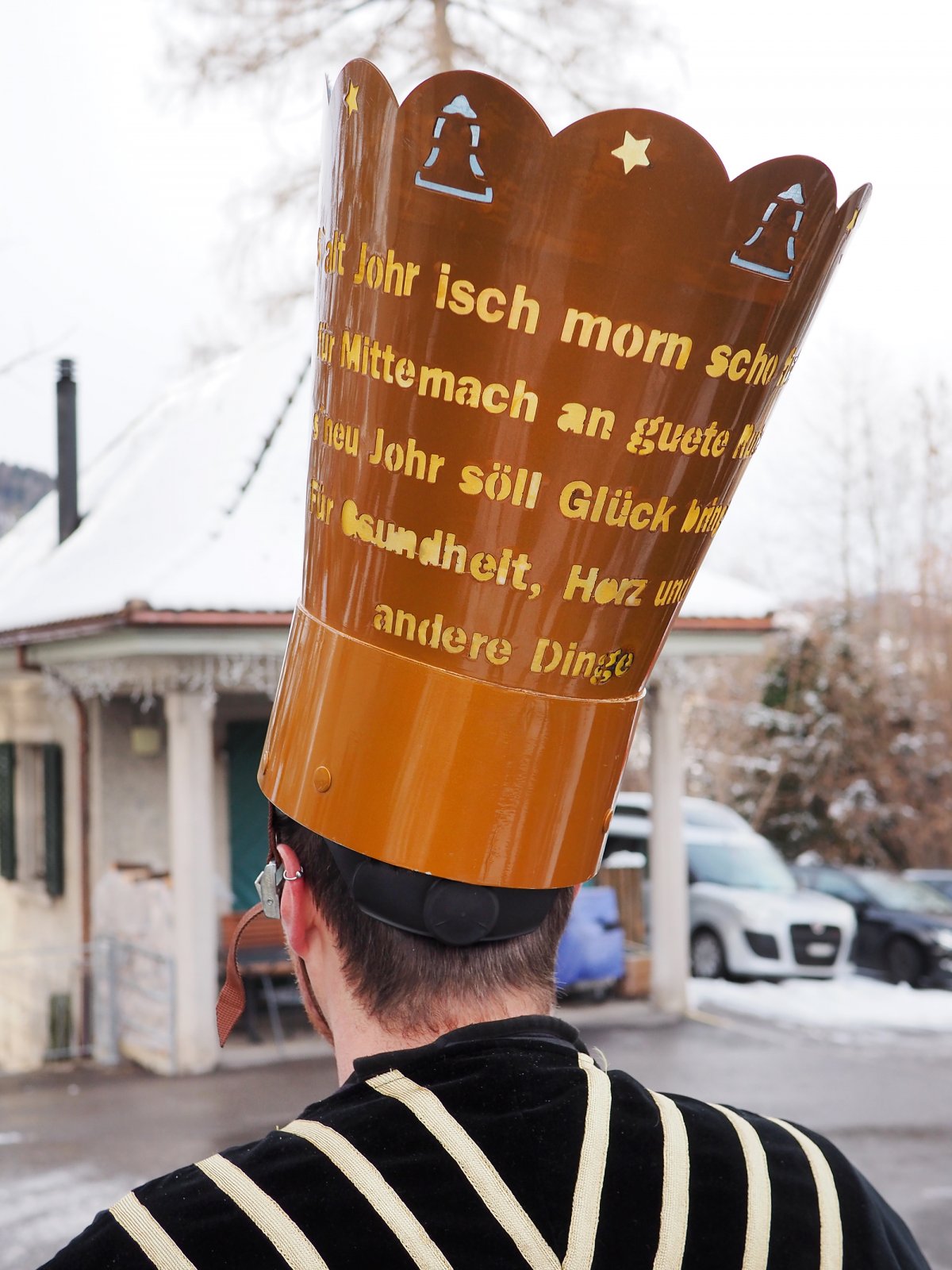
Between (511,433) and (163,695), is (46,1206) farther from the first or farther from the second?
(511,433)

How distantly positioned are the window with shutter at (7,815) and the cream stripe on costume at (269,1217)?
1297 cm

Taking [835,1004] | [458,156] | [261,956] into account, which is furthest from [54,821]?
[458,156]

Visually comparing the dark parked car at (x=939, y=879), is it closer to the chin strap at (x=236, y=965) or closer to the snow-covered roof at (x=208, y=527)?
the snow-covered roof at (x=208, y=527)

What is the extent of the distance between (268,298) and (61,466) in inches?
187

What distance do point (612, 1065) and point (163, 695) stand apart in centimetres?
459

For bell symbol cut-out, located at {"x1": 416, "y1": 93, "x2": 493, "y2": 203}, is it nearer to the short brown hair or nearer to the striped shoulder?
the short brown hair

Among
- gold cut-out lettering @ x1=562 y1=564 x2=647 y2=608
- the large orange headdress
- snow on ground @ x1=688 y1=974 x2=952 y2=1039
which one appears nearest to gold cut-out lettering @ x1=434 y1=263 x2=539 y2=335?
the large orange headdress

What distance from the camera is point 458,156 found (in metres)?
1.29

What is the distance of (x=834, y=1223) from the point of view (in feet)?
4.80

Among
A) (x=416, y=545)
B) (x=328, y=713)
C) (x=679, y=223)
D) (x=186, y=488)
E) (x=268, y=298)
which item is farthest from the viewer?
(x=268, y=298)

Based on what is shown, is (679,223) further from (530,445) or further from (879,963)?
(879,963)

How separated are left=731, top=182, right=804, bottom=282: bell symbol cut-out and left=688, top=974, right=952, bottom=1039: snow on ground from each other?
1148cm

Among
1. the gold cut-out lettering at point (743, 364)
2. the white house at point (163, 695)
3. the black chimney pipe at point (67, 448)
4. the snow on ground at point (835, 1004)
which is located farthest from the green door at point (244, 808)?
the gold cut-out lettering at point (743, 364)

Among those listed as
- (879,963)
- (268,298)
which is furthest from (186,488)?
(879,963)
